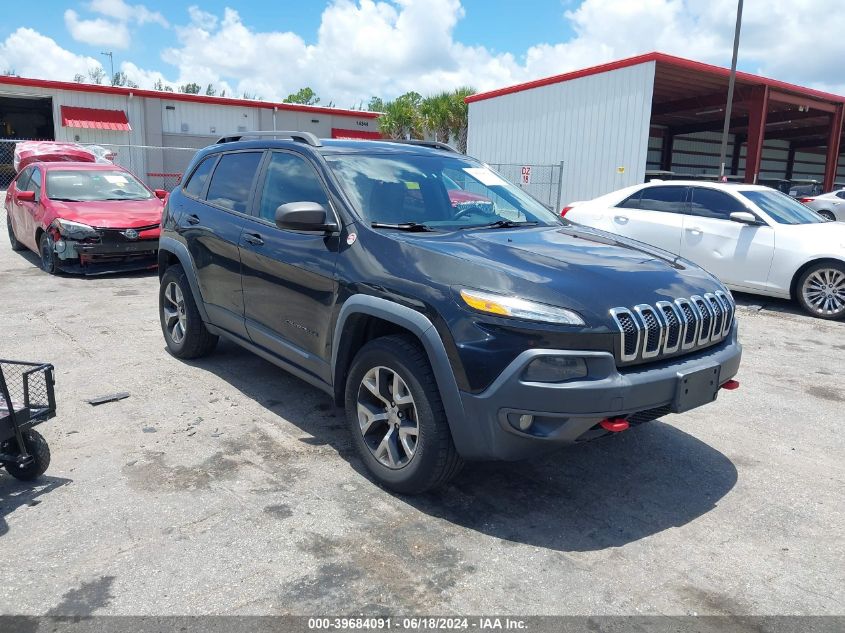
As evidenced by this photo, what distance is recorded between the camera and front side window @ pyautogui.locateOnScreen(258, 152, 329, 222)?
13.2 ft

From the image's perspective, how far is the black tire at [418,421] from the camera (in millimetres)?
3088

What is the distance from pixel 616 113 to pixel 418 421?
51.5 ft

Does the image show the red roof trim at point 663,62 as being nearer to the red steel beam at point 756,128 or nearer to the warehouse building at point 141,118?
the red steel beam at point 756,128

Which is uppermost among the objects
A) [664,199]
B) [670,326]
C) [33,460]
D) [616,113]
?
[616,113]

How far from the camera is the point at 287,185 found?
13.9 feet

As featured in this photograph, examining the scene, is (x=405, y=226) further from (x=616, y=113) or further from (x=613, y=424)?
(x=616, y=113)

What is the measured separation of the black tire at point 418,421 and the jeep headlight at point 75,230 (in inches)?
278

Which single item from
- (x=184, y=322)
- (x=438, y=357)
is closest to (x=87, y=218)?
(x=184, y=322)

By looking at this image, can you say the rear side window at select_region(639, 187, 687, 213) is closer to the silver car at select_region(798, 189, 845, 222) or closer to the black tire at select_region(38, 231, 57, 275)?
the black tire at select_region(38, 231, 57, 275)

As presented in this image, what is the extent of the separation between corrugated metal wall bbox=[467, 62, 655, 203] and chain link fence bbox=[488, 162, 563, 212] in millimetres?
296

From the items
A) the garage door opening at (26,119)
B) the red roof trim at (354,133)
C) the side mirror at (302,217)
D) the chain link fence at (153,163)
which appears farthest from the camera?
the red roof trim at (354,133)

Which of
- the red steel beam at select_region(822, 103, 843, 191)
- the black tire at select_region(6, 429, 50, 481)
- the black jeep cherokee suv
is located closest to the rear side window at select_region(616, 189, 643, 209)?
Answer: the black jeep cherokee suv

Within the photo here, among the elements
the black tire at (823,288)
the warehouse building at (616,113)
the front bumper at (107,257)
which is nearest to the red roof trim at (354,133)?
the warehouse building at (616,113)

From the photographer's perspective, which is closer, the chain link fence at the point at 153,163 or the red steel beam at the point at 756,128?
the red steel beam at the point at 756,128
